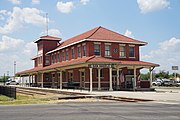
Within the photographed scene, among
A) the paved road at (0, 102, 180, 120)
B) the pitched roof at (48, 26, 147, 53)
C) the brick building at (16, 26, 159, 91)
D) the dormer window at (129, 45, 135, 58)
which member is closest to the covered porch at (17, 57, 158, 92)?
the brick building at (16, 26, 159, 91)

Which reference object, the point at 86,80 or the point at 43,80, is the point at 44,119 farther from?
the point at 43,80

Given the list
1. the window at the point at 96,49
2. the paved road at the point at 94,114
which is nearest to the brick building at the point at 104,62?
the window at the point at 96,49

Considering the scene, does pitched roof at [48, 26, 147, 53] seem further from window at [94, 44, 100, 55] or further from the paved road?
the paved road

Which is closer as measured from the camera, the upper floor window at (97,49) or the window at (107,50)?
the upper floor window at (97,49)

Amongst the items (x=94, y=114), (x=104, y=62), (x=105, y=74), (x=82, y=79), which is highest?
(x=104, y=62)

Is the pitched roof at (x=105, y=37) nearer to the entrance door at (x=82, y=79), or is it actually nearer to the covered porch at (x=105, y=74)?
the covered porch at (x=105, y=74)

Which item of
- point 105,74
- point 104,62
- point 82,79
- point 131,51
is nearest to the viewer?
point 104,62

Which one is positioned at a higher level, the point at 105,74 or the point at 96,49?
the point at 96,49

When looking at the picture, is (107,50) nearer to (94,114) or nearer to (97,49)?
(97,49)

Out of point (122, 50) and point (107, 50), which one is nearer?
point (107, 50)

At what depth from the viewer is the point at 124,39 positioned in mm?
42812

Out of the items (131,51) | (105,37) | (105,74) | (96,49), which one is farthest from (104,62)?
(131,51)

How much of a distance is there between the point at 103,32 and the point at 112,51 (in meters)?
3.49

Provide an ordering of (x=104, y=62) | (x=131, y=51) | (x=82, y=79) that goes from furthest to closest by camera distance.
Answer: (x=131, y=51) < (x=82, y=79) < (x=104, y=62)
